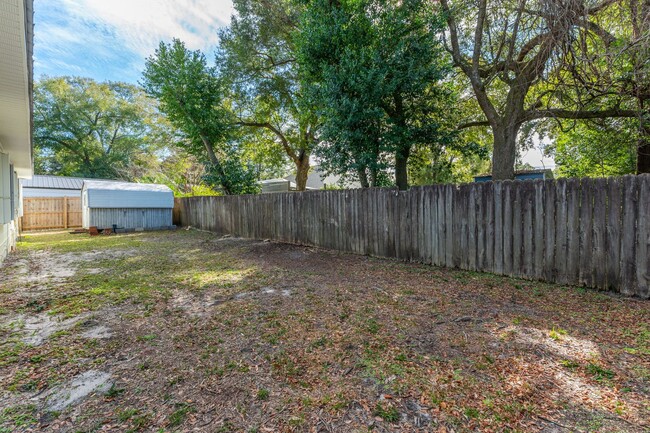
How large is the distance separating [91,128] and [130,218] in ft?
50.8

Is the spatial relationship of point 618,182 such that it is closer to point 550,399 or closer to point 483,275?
point 483,275

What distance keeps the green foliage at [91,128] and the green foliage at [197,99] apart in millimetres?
9910

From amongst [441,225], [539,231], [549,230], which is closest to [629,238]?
[549,230]

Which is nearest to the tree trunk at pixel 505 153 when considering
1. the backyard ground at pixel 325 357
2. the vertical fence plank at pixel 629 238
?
the vertical fence plank at pixel 629 238

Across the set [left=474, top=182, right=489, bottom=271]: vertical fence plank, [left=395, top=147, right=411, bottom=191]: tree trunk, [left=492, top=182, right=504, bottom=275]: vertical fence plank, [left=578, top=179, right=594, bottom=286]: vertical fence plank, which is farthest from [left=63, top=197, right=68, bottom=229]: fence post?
[left=578, top=179, right=594, bottom=286]: vertical fence plank

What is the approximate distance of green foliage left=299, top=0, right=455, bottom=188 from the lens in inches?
260

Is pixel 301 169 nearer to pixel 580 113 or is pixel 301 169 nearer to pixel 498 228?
pixel 580 113

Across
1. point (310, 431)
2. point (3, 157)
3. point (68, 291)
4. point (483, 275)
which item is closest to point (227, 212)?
point (3, 157)

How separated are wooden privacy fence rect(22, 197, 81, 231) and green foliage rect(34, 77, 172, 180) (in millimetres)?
7682

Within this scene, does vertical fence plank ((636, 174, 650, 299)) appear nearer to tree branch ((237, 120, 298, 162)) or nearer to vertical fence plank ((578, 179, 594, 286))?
vertical fence plank ((578, 179, 594, 286))

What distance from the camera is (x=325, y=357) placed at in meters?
2.33

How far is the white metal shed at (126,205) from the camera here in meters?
12.9

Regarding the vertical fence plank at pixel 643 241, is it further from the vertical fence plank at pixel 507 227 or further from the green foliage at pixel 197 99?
the green foliage at pixel 197 99

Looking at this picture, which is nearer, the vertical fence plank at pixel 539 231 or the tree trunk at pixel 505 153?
the vertical fence plank at pixel 539 231
